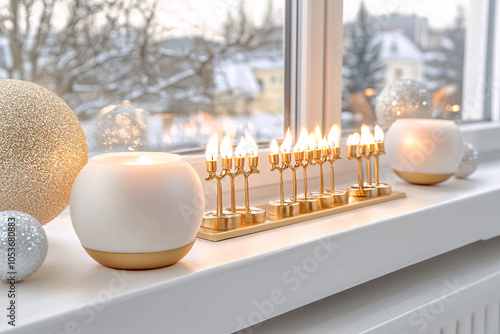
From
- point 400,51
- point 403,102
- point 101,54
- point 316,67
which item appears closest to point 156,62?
point 101,54

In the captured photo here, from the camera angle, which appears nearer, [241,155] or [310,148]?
[241,155]

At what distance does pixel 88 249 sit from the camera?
638 mm

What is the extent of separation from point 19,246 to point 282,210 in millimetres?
415

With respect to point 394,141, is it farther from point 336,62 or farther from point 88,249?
point 88,249

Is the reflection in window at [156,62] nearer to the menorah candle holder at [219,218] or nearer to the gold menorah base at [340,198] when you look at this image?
the menorah candle holder at [219,218]

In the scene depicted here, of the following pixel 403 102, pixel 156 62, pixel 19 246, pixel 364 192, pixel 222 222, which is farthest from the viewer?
pixel 403 102

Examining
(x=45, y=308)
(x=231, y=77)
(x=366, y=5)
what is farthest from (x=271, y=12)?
(x=45, y=308)

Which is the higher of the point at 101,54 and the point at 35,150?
the point at 101,54

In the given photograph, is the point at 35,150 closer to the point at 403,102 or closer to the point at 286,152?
the point at 286,152

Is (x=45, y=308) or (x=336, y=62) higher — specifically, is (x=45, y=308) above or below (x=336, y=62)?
below

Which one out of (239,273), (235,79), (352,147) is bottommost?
(239,273)

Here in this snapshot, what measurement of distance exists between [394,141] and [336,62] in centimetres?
21

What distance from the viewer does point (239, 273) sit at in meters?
0.68

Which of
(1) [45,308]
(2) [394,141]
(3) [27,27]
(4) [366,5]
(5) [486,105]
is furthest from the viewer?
(5) [486,105]
